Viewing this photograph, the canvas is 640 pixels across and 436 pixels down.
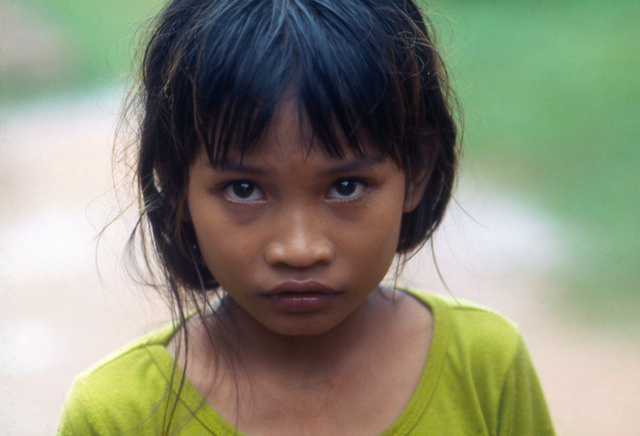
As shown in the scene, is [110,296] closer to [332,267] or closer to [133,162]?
[133,162]

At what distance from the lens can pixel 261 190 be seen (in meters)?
1.33

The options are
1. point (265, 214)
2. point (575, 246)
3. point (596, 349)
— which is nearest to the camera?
point (265, 214)

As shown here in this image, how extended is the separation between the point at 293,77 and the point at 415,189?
40cm

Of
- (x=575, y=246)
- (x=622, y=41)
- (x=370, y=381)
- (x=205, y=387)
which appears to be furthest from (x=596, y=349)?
(x=622, y=41)

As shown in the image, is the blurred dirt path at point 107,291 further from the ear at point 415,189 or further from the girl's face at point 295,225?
the girl's face at point 295,225

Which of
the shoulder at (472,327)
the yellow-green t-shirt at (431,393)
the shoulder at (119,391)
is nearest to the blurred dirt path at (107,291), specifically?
the shoulder at (472,327)

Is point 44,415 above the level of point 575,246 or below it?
below

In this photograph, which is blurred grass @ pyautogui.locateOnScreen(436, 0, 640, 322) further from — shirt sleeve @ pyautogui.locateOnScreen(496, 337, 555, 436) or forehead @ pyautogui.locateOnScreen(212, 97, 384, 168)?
forehead @ pyautogui.locateOnScreen(212, 97, 384, 168)

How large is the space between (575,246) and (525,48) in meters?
3.10

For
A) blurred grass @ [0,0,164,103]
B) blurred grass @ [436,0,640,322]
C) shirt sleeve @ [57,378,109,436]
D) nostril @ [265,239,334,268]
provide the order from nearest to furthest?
1. nostril @ [265,239,334,268]
2. shirt sleeve @ [57,378,109,436]
3. blurred grass @ [436,0,640,322]
4. blurred grass @ [0,0,164,103]

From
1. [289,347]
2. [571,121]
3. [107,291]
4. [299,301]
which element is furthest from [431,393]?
[571,121]

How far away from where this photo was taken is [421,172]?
5.15ft

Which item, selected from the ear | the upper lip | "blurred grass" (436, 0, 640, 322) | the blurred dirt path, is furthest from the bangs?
"blurred grass" (436, 0, 640, 322)

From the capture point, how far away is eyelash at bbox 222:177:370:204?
4.37 ft
